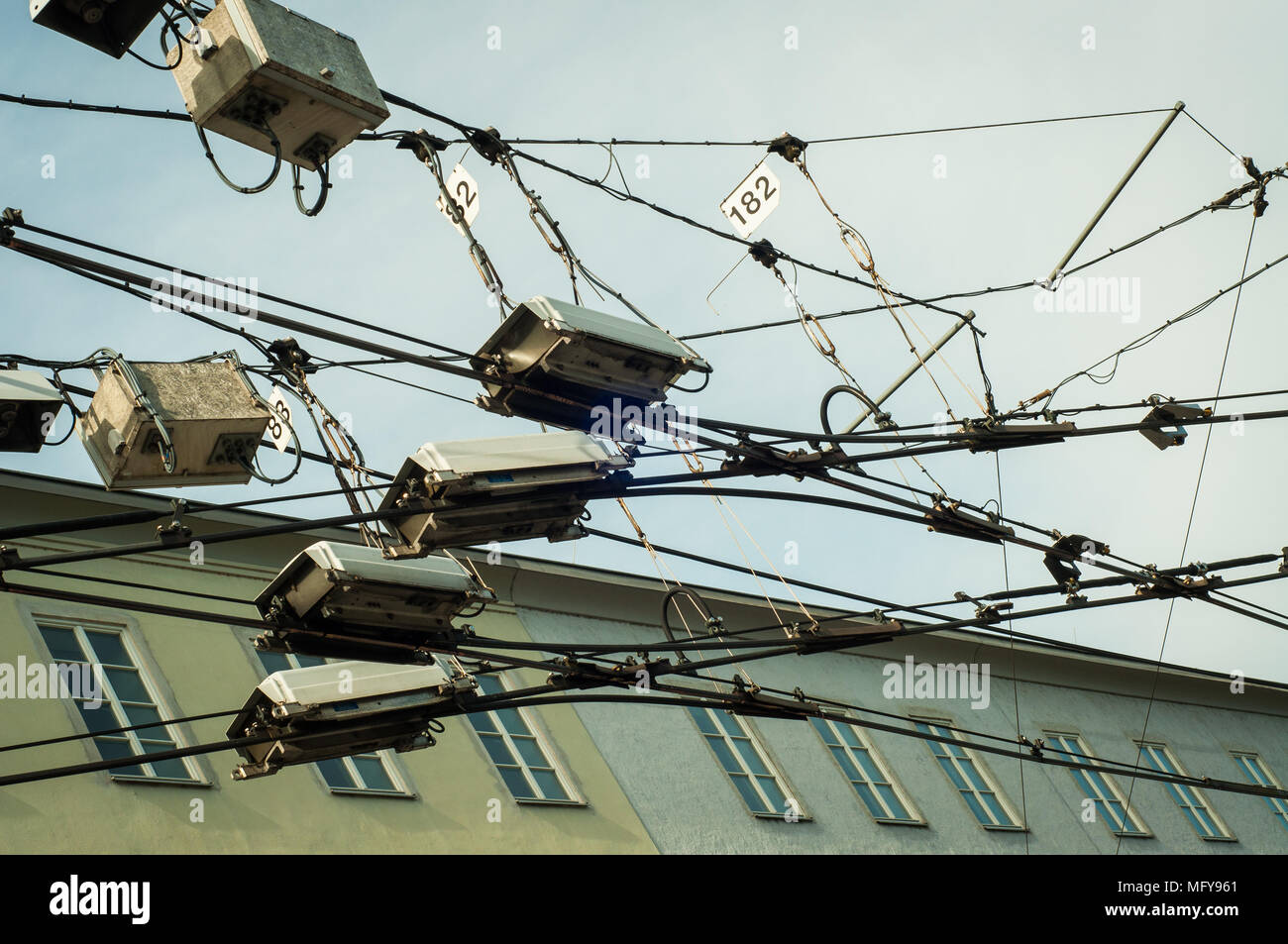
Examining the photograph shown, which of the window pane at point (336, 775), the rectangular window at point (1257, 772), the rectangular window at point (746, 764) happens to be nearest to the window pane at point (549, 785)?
the window pane at point (336, 775)

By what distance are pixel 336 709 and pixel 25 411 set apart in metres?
2.45

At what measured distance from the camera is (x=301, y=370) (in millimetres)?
9062

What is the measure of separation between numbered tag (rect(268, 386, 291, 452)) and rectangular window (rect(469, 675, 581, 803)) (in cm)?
607

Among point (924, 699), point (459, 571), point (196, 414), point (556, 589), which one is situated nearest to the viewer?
point (196, 414)

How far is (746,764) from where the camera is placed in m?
17.0

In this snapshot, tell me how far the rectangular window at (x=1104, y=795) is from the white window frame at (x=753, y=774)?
578 centimetres

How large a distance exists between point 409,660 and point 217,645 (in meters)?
5.42

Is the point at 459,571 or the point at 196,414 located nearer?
the point at 196,414

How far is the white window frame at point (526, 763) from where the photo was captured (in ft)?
47.4

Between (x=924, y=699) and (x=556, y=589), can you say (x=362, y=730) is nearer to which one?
(x=556, y=589)

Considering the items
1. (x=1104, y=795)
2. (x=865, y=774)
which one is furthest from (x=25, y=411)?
(x=1104, y=795)

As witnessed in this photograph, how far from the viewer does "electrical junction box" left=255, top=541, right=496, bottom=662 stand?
26.2 ft

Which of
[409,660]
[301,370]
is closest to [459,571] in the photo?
[409,660]

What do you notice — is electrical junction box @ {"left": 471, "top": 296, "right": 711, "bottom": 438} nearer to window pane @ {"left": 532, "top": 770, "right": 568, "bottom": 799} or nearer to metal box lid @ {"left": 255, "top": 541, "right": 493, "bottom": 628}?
metal box lid @ {"left": 255, "top": 541, "right": 493, "bottom": 628}
